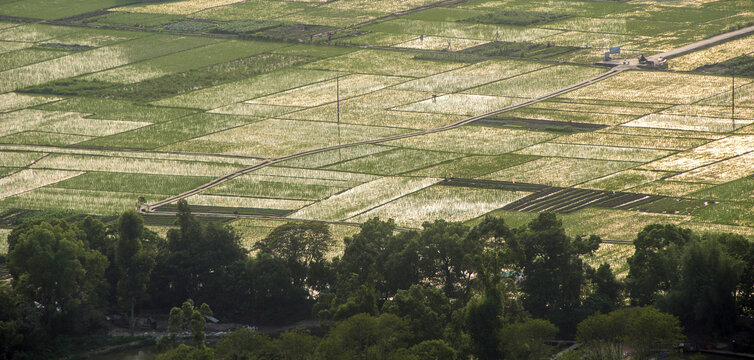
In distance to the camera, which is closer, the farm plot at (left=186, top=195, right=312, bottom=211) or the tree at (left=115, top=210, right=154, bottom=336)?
the tree at (left=115, top=210, right=154, bottom=336)

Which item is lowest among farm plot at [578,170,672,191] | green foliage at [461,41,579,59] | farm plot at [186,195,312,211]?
farm plot at [578,170,672,191]

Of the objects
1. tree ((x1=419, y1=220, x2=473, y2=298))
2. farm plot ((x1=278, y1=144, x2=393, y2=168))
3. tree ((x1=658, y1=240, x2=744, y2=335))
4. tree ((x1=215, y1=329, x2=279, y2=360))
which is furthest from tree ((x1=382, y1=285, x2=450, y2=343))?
farm plot ((x1=278, y1=144, x2=393, y2=168))

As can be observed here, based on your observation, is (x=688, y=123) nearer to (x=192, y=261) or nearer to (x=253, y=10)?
(x=192, y=261)

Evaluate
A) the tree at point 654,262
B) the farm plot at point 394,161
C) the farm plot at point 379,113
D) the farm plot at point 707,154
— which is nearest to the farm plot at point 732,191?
the farm plot at point 707,154

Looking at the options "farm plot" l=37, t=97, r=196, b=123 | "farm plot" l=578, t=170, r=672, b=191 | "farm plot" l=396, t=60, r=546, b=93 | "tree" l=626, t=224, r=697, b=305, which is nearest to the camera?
"tree" l=626, t=224, r=697, b=305

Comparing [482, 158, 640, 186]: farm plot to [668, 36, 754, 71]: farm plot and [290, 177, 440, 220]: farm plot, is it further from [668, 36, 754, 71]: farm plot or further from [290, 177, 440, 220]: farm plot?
[668, 36, 754, 71]: farm plot

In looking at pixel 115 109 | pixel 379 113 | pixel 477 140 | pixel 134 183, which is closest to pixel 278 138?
pixel 379 113

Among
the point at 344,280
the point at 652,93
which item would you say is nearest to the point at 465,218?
the point at 344,280
